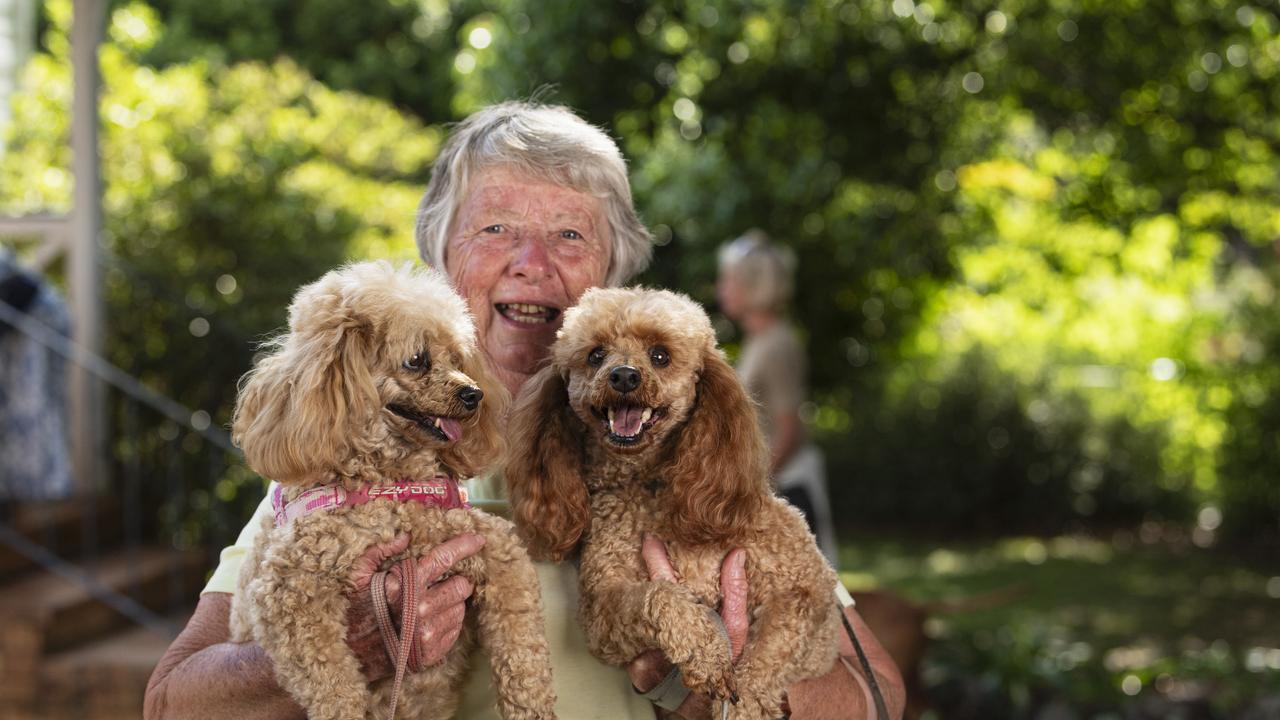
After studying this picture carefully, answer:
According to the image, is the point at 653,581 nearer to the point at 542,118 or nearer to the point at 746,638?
the point at 746,638

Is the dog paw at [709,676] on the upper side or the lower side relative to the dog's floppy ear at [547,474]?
lower

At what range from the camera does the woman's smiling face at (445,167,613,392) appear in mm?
2506

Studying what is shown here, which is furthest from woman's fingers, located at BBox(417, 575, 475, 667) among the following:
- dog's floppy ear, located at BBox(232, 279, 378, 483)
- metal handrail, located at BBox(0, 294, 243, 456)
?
metal handrail, located at BBox(0, 294, 243, 456)

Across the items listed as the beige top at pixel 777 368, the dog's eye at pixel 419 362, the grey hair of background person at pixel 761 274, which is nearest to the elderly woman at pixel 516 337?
the dog's eye at pixel 419 362

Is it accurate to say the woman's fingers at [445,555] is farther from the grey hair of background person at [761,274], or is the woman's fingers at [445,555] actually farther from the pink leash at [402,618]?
the grey hair of background person at [761,274]

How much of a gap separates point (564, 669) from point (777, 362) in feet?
12.3

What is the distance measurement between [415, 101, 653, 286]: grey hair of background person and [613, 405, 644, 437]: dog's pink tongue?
54 centimetres

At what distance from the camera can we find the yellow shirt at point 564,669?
2219 mm

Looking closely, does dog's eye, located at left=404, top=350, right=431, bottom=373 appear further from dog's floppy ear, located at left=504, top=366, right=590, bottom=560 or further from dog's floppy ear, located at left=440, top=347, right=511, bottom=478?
dog's floppy ear, located at left=504, top=366, right=590, bottom=560

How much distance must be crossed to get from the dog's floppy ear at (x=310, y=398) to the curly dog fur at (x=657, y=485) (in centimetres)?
32

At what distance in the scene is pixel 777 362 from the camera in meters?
5.91

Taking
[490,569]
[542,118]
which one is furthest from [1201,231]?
[490,569]

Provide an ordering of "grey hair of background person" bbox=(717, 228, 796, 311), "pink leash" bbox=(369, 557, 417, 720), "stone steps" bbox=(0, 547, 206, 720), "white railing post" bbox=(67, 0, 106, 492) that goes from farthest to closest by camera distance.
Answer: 1. "white railing post" bbox=(67, 0, 106, 492)
2. "grey hair of background person" bbox=(717, 228, 796, 311)
3. "stone steps" bbox=(0, 547, 206, 720)
4. "pink leash" bbox=(369, 557, 417, 720)

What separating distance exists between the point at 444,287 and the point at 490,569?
1.57ft
